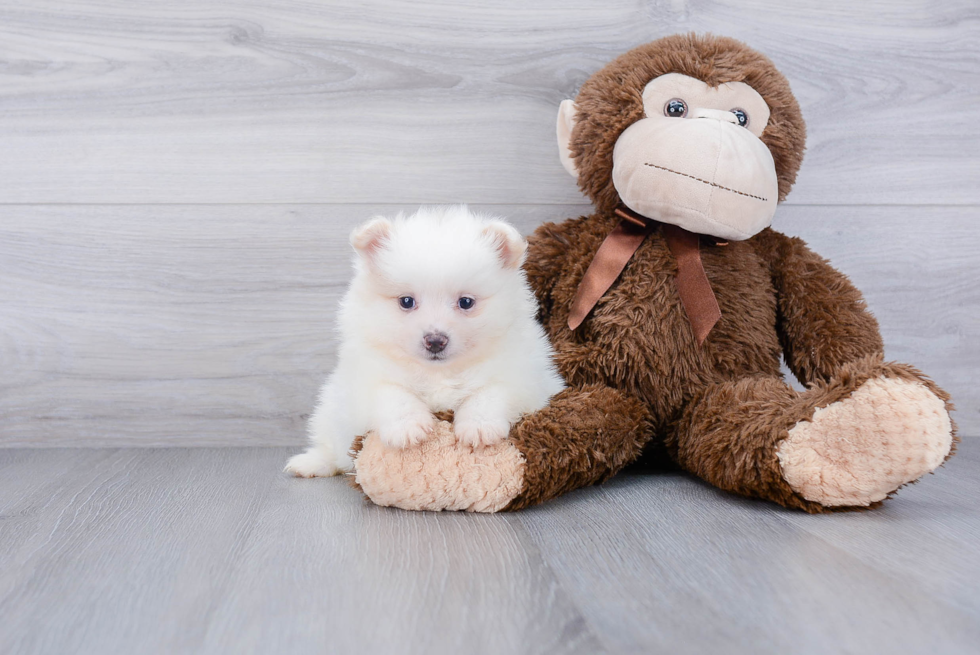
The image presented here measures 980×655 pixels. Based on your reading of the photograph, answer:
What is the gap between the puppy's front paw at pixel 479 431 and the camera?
1020mm

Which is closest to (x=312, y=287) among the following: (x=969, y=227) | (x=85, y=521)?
(x=85, y=521)

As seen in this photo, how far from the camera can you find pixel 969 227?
5.09 feet

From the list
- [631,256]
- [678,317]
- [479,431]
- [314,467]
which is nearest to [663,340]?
[678,317]

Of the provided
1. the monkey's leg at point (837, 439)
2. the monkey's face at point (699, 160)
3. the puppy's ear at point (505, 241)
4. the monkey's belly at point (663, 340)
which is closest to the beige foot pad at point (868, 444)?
the monkey's leg at point (837, 439)

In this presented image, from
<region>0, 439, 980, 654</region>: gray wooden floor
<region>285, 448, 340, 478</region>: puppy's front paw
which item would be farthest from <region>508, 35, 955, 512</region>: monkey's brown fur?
<region>285, 448, 340, 478</region>: puppy's front paw

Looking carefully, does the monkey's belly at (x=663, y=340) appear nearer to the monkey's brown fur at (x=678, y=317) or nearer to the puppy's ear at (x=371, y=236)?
the monkey's brown fur at (x=678, y=317)

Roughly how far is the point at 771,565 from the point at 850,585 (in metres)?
0.08

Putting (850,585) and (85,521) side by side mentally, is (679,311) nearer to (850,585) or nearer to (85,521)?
(850,585)

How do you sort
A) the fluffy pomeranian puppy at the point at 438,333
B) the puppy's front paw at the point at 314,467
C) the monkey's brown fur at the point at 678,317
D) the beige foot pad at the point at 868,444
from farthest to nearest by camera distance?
the puppy's front paw at the point at 314,467 < the monkey's brown fur at the point at 678,317 < the fluffy pomeranian puppy at the point at 438,333 < the beige foot pad at the point at 868,444

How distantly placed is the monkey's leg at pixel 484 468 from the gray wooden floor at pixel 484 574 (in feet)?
0.10

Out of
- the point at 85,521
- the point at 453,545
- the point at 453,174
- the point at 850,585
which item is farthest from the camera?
the point at 453,174

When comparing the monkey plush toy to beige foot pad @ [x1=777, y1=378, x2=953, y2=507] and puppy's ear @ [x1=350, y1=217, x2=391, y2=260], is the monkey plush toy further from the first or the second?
puppy's ear @ [x1=350, y1=217, x2=391, y2=260]

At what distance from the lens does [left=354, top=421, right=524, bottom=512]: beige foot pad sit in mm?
1014

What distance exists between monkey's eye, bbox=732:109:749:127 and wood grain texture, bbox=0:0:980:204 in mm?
361
